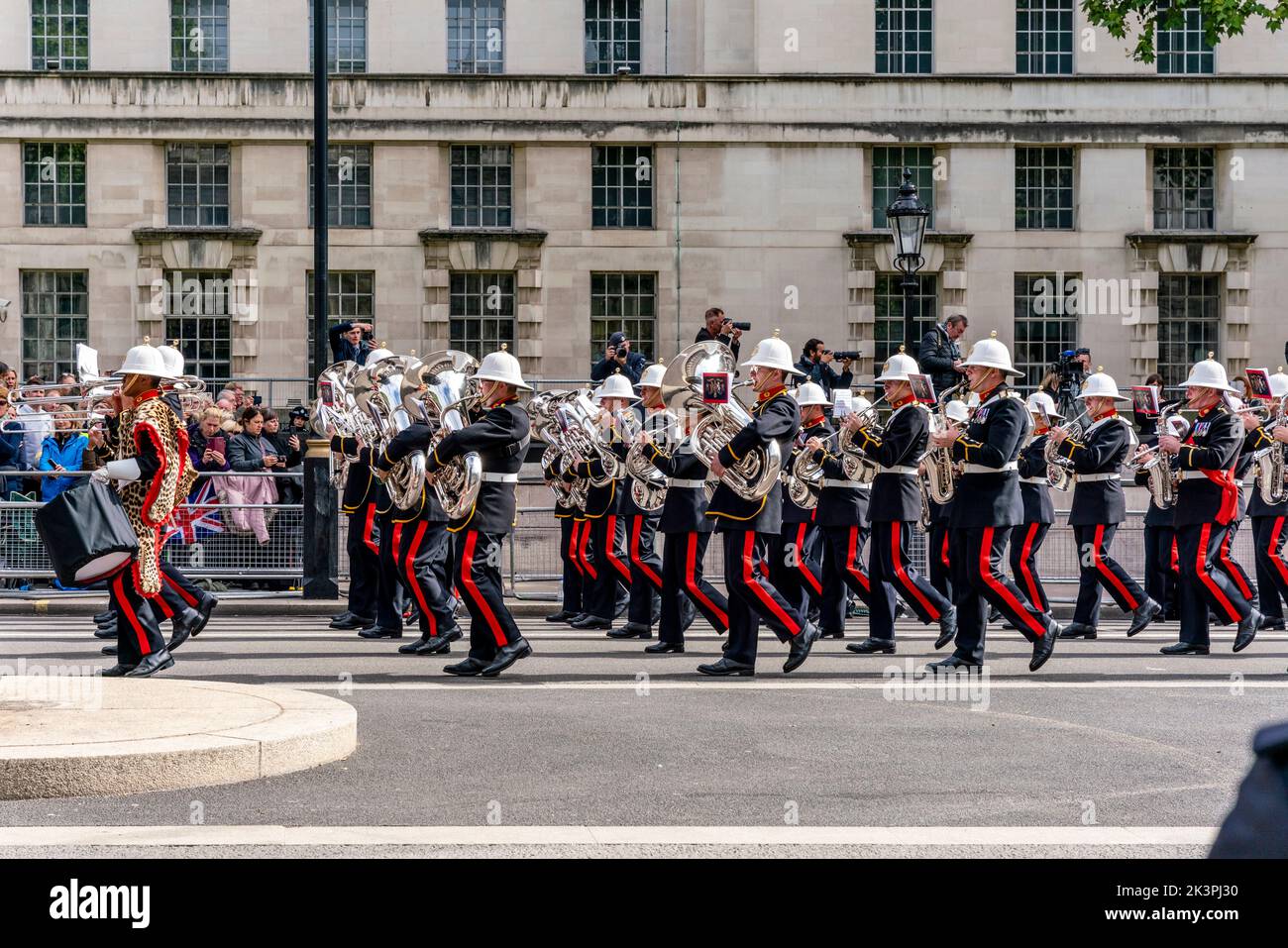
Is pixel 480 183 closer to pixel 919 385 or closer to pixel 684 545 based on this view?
pixel 919 385

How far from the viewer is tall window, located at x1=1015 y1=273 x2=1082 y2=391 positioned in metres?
35.8

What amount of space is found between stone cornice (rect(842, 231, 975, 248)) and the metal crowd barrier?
17952mm

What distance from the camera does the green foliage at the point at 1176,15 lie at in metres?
27.6

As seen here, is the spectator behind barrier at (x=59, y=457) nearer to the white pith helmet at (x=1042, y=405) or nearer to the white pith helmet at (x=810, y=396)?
the white pith helmet at (x=810, y=396)

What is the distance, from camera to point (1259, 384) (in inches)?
640

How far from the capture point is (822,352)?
68.0 ft

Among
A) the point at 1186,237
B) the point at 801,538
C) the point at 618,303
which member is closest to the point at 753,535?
the point at 801,538

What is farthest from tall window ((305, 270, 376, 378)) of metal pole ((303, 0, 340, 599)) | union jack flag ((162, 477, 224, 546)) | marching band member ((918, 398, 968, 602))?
marching band member ((918, 398, 968, 602))

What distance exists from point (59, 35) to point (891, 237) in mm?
16651

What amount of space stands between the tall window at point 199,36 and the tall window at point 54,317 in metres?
4.64

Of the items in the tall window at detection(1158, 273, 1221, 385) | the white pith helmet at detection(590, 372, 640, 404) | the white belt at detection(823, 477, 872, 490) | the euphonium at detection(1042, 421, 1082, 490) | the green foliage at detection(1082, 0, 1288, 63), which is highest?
the green foliage at detection(1082, 0, 1288, 63)

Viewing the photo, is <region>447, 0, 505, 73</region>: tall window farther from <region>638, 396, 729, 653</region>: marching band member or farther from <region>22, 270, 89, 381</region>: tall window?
<region>638, 396, 729, 653</region>: marching band member
